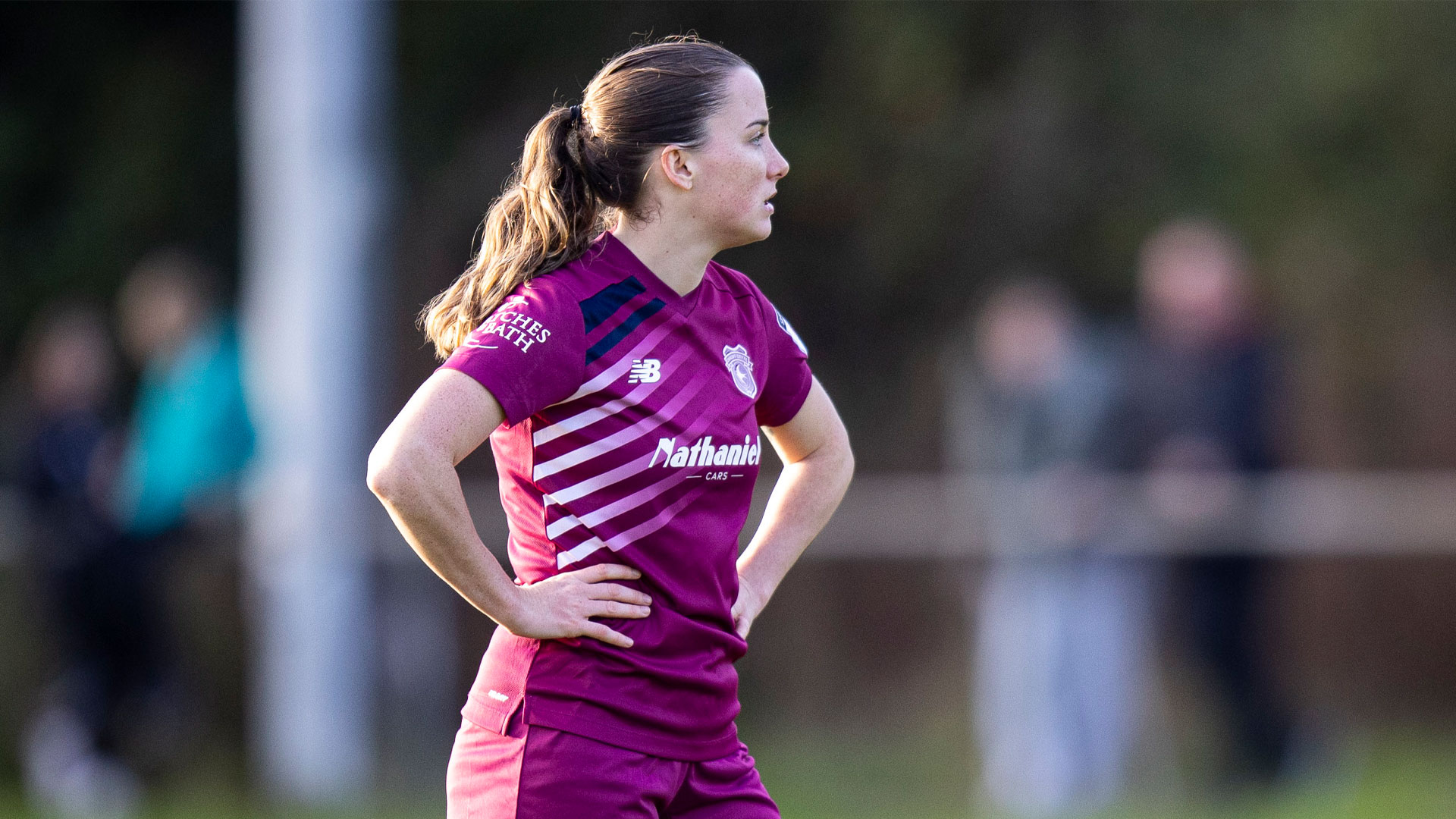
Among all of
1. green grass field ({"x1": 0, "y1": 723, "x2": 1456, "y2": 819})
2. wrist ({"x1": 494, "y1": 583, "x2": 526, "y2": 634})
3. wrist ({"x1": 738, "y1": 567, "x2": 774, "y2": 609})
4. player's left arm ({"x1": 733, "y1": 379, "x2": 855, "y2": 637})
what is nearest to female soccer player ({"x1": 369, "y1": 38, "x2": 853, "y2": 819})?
wrist ({"x1": 494, "y1": 583, "x2": 526, "y2": 634})

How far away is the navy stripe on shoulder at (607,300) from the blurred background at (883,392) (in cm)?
407

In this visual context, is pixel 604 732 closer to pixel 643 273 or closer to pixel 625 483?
pixel 625 483

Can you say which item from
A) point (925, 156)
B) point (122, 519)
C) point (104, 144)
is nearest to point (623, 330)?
point (122, 519)

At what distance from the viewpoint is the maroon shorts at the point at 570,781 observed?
2.54 metres

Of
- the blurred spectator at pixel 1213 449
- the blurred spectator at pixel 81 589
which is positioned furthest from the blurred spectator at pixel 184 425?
the blurred spectator at pixel 1213 449

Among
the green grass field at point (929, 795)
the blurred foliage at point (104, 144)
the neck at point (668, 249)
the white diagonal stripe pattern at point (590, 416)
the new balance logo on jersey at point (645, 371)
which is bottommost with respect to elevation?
the green grass field at point (929, 795)

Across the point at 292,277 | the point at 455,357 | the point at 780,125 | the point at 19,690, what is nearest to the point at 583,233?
the point at 455,357

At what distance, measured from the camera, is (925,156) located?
9523mm

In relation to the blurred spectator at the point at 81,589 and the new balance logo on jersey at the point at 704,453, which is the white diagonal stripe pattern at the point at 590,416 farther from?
the blurred spectator at the point at 81,589

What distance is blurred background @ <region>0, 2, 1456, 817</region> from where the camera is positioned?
6.92 m

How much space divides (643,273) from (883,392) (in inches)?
285

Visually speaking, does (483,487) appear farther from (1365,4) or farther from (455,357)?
(455,357)

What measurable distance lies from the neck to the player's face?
0.04 meters

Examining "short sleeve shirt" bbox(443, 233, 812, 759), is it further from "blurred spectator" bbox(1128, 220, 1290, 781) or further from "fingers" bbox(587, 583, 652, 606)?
"blurred spectator" bbox(1128, 220, 1290, 781)
